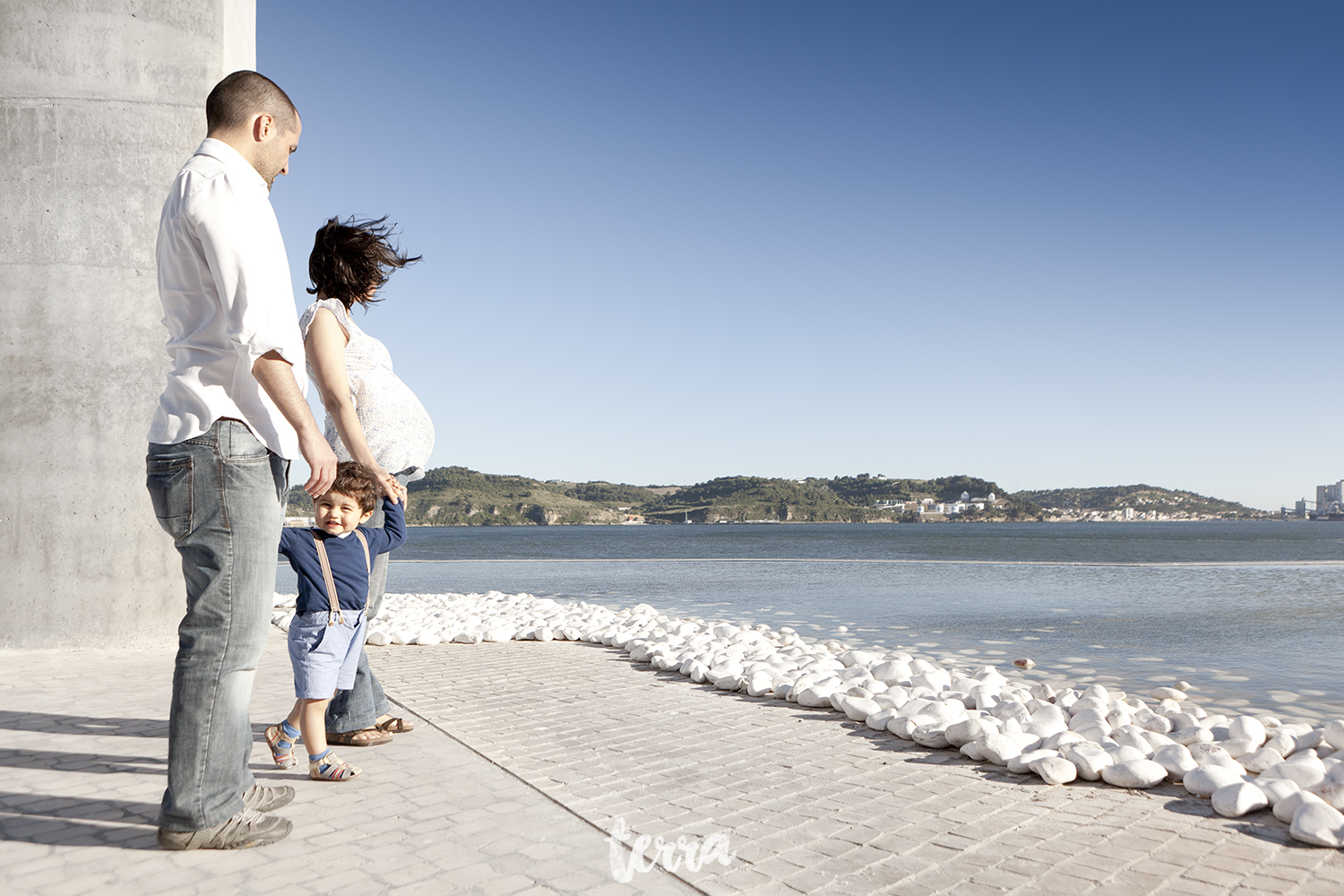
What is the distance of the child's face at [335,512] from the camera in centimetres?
291

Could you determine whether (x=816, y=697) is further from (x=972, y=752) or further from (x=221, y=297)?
(x=221, y=297)

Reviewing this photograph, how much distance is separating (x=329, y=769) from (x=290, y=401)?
A: 54.7 inches

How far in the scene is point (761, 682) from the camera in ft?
14.6

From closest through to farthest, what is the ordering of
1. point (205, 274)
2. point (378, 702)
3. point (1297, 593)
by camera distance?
point (205, 274), point (378, 702), point (1297, 593)

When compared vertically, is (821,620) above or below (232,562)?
below

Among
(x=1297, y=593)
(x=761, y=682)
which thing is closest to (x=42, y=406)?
(x=761, y=682)

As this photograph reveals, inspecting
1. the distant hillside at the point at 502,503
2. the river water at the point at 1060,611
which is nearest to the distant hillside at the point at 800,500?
the distant hillside at the point at 502,503

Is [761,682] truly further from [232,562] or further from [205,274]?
[205,274]

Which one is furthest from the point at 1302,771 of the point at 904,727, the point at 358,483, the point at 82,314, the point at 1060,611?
the point at 1060,611

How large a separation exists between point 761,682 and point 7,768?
313cm

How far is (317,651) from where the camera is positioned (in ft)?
9.32

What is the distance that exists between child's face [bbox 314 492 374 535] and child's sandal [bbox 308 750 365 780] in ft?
2.43

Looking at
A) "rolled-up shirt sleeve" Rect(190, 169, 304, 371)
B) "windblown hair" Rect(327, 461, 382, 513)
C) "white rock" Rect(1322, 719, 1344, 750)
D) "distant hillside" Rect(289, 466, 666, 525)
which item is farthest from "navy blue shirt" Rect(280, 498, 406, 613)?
"distant hillside" Rect(289, 466, 666, 525)

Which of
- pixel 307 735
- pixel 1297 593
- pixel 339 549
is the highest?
pixel 339 549
